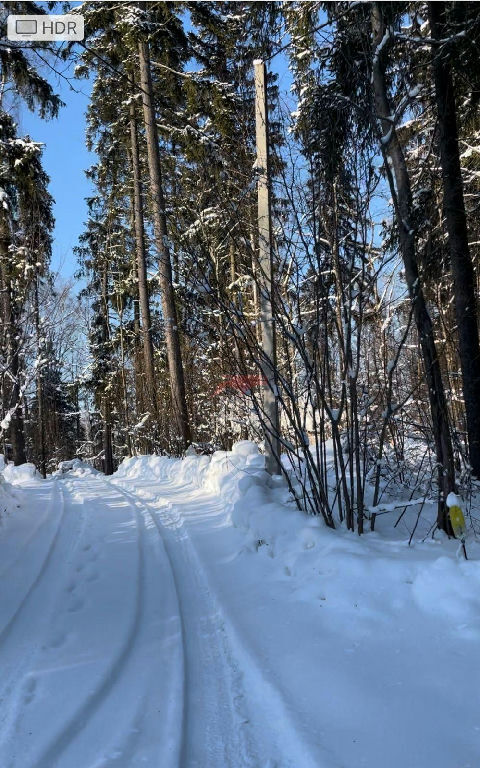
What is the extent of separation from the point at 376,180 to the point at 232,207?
1387mm

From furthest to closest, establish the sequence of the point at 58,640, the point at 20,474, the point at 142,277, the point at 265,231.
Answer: the point at 142,277, the point at 20,474, the point at 265,231, the point at 58,640

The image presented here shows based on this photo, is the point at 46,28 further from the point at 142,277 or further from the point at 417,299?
the point at 142,277

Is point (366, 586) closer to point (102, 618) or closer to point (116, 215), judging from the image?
point (102, 618)

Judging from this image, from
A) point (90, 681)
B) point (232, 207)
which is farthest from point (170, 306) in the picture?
point (90, 681)

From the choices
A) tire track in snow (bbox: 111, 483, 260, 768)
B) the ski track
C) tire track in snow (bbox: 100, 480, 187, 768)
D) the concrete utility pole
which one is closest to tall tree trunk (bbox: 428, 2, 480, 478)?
the concrete utility pole

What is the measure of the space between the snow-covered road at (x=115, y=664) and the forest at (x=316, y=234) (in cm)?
163

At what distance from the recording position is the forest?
442 cm

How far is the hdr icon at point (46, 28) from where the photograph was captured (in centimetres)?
555

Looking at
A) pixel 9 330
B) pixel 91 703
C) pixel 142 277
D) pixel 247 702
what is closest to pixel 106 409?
pixel 142 277

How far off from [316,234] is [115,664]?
3407 millimetres

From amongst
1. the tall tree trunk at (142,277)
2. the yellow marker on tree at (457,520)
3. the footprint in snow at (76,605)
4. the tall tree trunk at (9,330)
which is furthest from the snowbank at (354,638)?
the tall tree trunk at (142,277)

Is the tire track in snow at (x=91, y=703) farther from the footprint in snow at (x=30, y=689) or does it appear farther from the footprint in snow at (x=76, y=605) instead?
the footprint in snow at (x=76, y=605)

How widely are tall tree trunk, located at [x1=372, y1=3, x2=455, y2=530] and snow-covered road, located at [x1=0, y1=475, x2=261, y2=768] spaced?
7.21 feet

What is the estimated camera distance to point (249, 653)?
300 centimetres
